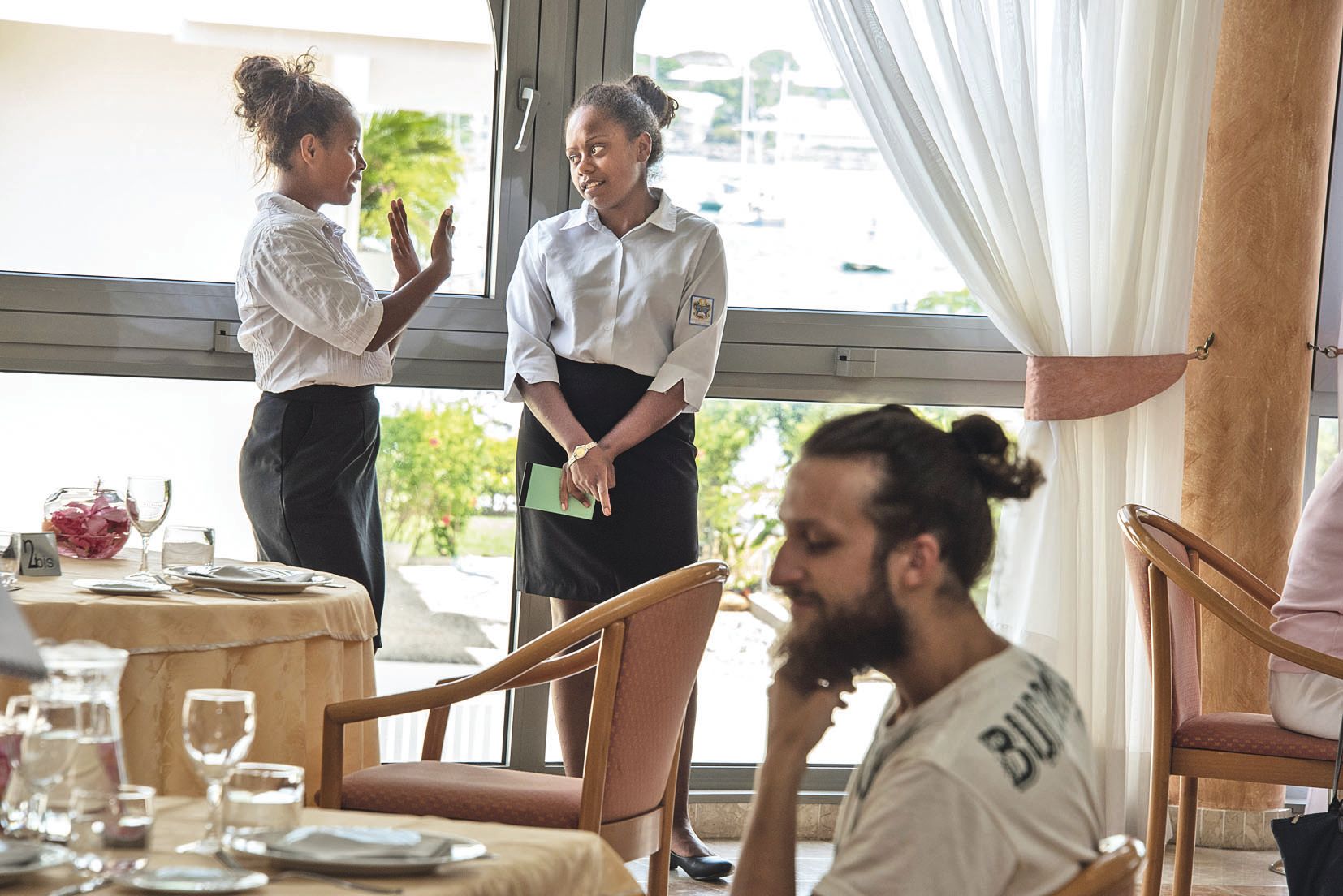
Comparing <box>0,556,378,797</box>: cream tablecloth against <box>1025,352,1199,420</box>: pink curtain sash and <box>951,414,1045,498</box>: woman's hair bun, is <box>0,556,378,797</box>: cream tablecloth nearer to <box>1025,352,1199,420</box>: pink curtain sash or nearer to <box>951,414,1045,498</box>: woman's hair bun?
<box>951,414,1045,498</box>: woman's hair bun

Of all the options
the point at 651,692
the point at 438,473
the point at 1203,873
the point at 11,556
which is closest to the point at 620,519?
the point at 438,473

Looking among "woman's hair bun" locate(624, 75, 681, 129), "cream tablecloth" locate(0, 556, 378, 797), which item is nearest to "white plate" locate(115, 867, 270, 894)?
"cream tablecloth" locate(0, 556, 378, 797)

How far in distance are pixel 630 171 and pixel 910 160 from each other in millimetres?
732

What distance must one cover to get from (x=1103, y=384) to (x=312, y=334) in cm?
190

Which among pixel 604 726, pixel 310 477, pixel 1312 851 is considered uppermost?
pixel 310 477

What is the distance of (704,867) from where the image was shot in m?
3.40

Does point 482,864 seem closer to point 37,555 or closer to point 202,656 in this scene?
point 202,656

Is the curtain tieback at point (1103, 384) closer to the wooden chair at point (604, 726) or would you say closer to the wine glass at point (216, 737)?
the wooden chair at point (604, 726)

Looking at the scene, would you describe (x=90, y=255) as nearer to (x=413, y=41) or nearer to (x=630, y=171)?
(x=413, y=41)

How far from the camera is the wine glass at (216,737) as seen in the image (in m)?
1.21

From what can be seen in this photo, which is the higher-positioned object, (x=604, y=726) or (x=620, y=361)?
(x=620, y=361)

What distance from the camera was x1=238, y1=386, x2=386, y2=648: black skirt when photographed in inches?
123

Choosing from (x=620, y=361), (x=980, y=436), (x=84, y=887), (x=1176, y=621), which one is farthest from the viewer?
(x=620, y=361)

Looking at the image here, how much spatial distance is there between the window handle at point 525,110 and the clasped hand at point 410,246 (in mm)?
399
